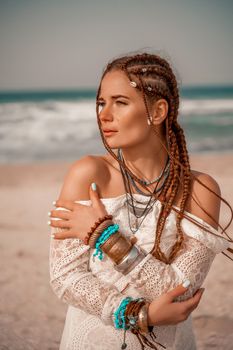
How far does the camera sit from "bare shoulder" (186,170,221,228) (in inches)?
99.6

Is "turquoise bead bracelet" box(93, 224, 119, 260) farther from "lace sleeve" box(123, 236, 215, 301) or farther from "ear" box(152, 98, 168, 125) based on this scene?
"ear" box(152, 98, 168, 125)

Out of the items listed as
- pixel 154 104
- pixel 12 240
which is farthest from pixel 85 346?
pixel 12 240

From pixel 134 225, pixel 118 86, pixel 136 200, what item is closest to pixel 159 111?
pixel 118 86

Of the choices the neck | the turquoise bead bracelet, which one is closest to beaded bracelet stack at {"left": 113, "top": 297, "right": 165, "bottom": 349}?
the turquoise bead bracelet

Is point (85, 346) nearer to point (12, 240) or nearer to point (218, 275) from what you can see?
point (218, 275)

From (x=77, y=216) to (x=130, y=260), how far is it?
302 mm

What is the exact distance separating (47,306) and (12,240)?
94.8 inches

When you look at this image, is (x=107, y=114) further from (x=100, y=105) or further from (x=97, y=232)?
(x=97, y=232)

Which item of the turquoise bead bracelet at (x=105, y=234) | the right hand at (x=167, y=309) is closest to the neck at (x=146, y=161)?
the turquoise bead bracelet at (x=105, y=234)

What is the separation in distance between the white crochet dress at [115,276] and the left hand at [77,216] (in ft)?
0.15

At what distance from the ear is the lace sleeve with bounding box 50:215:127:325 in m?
0.67

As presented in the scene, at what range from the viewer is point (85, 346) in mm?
2447

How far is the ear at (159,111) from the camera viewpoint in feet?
8.11

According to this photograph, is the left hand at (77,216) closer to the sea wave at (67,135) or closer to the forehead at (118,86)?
the forehead at (118,86)
